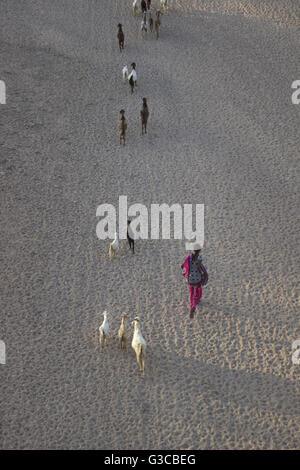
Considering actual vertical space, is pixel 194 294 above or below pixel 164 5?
below

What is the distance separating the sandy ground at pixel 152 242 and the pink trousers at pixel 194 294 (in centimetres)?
33

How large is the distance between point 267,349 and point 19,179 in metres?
8.11

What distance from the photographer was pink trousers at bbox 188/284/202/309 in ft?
34.1

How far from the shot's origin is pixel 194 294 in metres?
10.5

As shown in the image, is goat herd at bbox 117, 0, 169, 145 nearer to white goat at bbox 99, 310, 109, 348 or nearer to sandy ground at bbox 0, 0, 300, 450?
sandy ground at bbox 0, 0, 300, 450

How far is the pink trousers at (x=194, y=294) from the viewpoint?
1038cm

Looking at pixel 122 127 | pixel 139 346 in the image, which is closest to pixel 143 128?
pixel 122 127

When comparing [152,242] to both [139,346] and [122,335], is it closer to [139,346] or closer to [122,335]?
[122,335]

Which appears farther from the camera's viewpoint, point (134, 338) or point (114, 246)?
point (114, 246)

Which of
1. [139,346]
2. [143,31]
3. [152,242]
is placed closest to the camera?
[139,346]

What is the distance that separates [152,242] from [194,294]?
253cm

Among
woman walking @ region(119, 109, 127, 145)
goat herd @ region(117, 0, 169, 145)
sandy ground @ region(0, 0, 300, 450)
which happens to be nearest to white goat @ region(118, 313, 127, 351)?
sandy ground @ region(0, 0, 300, 450)

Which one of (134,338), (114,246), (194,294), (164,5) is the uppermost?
(164,5)

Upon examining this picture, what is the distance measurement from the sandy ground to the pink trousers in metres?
0.33
